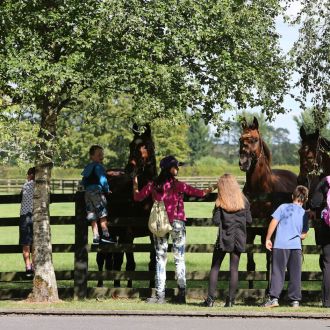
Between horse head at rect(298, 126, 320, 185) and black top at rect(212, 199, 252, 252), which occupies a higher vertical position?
horse head at rect(298, 126, 320, 185)

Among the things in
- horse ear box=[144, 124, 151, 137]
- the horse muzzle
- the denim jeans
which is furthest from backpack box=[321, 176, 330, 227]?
horse ear box=[144, 124, 151, 137]

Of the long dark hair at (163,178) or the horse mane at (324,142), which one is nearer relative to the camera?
the long dark hair at (163,178)

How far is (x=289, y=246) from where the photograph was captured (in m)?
12.3

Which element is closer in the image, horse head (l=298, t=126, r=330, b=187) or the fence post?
the fence post

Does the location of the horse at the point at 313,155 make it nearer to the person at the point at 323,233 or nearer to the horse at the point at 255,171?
the horse at the point at 255,171

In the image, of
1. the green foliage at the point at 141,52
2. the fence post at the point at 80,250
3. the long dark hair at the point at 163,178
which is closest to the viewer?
the green foliage at the point at 141,52

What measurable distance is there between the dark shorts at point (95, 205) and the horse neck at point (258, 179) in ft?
8.40

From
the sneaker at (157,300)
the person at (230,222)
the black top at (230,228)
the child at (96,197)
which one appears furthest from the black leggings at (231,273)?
the child at (96,197)

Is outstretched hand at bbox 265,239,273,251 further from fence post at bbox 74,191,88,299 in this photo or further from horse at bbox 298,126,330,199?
fence post at bbox 74,191,88,299

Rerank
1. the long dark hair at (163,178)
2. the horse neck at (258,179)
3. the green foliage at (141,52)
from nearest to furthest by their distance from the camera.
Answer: the green foliage at (141,52), the long dark hair at (163,178), the horse neck at (258,179)

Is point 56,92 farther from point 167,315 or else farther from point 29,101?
point 167,315

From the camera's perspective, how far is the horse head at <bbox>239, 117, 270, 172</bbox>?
14648 mm

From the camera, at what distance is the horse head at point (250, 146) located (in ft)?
48.1

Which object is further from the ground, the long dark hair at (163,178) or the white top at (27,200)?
the long dark hair at (163,178)
